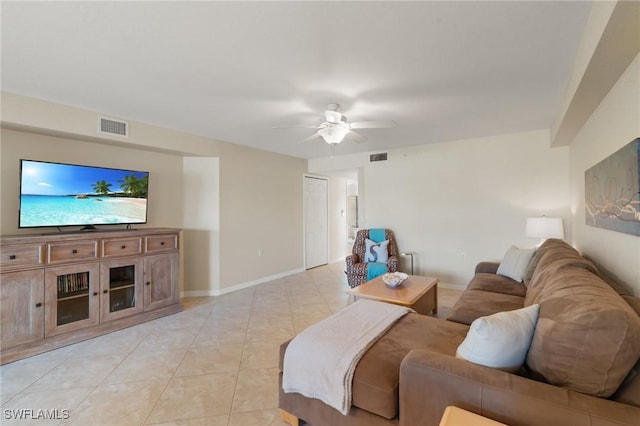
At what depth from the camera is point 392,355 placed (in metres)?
1.54

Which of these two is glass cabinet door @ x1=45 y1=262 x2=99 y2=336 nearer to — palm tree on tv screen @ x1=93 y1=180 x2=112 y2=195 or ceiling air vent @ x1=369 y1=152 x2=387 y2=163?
palm tree on tv screen @ x1=93 y1=180 x2=112 y2=195

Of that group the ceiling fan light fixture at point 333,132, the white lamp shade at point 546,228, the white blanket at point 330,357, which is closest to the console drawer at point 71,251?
the white blanket at point 330,357

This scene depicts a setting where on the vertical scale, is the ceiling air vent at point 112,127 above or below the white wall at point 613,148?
above

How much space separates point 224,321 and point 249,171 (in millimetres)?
2505

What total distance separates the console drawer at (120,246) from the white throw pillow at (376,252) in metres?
3.23

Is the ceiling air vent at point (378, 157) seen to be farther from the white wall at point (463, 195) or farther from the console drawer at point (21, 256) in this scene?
the console drawer at point (21, 256)

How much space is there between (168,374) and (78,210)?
81.3 inches

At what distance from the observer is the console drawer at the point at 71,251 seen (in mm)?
2627

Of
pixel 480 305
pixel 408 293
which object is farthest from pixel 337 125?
pixel 480 305

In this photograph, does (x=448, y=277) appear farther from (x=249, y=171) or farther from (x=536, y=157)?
(x=249, y=171)

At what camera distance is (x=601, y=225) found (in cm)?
220

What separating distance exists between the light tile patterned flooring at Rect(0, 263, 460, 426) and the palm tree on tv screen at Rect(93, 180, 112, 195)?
1.57 metres

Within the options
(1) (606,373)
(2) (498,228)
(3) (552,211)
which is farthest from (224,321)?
(3) (552,211)

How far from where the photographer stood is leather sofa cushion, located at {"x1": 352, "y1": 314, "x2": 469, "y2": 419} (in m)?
1.34
